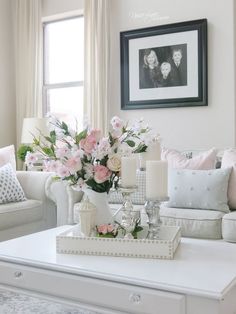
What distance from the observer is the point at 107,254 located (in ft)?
6.42

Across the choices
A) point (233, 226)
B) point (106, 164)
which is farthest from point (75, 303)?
point (233, 226)

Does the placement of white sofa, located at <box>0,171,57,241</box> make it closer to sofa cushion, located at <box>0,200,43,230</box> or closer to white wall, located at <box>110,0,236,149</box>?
sofa cushion, located at <box>0,200,43,230</box>

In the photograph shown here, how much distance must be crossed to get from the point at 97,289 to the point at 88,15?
353 centimetres

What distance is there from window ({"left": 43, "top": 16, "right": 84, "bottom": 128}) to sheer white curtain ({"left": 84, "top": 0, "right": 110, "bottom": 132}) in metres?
0.33

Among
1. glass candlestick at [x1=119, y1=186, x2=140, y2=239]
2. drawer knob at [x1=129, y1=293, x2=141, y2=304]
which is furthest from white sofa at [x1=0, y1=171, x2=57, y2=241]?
drawer knob at [x1=129, y1=293, x2=141, y2=304]

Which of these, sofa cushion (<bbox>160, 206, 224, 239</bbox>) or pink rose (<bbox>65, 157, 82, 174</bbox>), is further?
sofa cushion (<bbox>160, 206, 224, 239</bbox>)

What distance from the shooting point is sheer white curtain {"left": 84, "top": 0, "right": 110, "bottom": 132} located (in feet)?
14.8

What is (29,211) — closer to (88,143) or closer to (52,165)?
(52,165)

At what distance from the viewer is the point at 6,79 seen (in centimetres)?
511

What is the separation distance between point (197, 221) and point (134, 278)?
124 centimetres

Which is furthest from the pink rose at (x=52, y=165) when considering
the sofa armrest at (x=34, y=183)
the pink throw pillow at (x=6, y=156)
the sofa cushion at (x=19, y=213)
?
the pink throw pillow at (x=6, y=156)

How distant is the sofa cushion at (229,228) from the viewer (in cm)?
268

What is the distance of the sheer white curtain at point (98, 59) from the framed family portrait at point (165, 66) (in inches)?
7.5

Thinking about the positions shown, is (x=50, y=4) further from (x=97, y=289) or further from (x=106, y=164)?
(x=97, y=289)
